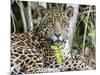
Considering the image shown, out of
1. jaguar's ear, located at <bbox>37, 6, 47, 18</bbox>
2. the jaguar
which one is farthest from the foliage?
jaguar's ear, located at <bbox>37, 6, 47, 18</bbox>

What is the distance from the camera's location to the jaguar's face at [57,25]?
1.52m

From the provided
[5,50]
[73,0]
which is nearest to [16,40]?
[5,50]

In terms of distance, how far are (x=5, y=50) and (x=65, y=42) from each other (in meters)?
0.50

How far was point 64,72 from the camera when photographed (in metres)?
1.53

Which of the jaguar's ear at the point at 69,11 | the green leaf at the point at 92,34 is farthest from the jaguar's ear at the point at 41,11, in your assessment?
the green leaf at the point at 92,34

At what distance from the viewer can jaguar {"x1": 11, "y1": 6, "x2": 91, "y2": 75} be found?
144cm

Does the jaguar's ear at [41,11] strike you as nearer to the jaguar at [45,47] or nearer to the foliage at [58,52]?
the jaguar at [45,47]

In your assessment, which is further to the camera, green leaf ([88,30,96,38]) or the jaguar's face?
green leaf ([88,30,96,38])

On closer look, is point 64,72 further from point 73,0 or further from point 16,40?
point 73,0

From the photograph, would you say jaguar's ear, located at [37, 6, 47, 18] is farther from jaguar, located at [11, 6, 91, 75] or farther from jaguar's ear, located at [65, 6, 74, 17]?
jaguar's ear, located at [65, 6, 74, 17]

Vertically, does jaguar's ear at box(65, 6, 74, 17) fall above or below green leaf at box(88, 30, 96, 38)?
above

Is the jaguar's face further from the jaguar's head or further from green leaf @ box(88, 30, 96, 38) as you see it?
green leaf @ box(88, 30, 96, 38)

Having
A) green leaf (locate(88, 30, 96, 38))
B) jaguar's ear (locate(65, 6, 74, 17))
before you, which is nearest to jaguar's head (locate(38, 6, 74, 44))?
jaguar's ear (locate(65, 6, 74, 17))

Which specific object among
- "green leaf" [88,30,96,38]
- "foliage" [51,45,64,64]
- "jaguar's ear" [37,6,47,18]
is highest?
"jaguar's ear" [37,6,47,18]
